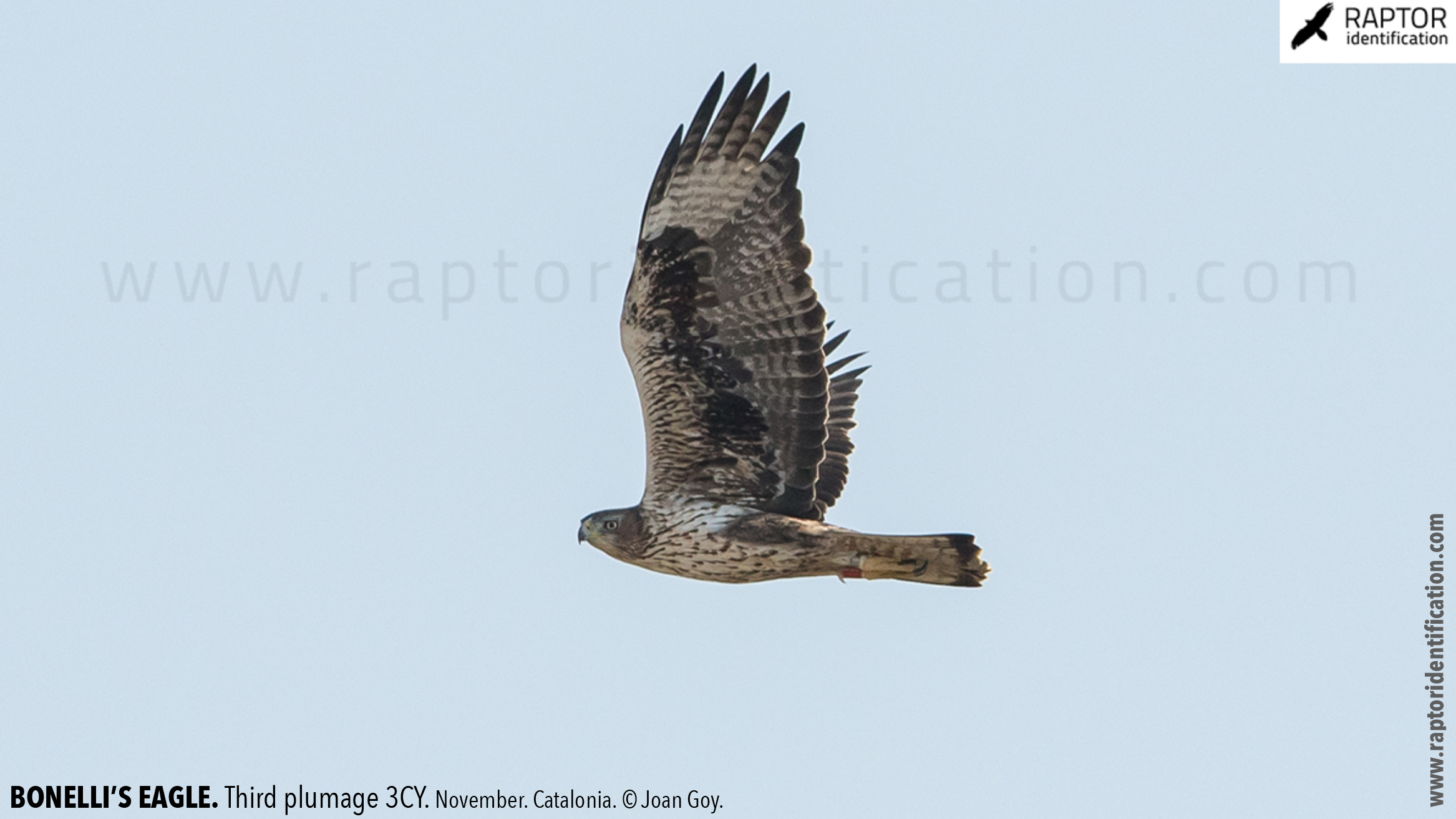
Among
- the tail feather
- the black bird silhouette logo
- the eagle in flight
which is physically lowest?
the tail feather

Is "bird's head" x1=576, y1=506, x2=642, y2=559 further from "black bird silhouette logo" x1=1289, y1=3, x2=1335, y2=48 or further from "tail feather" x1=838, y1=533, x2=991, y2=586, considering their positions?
"black bird silhouette logo" x1=1289, y1=3, x2=1335, y2=48

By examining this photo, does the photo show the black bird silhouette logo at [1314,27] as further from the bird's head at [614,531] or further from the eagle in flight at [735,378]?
the bird's head at [614,531]

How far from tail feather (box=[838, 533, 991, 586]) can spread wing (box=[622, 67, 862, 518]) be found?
1.66 ft

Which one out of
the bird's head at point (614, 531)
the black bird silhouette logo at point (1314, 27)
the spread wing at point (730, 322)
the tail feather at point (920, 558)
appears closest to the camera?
the tail feather at point (920, 558)

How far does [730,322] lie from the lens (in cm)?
1023

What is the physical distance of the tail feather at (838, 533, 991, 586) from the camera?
9.99 metres

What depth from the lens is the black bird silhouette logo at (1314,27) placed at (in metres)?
13.6

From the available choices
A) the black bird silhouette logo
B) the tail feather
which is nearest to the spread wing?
the tail feather

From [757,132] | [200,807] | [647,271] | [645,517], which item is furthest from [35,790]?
[757,132]

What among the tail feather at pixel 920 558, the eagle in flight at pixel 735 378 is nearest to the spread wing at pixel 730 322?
the eagle in flight at pixel 735 378

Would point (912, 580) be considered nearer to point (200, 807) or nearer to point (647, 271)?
point (647, 271)

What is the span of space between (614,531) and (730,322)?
53.9 inches

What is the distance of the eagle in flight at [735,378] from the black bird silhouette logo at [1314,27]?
5.34 meters

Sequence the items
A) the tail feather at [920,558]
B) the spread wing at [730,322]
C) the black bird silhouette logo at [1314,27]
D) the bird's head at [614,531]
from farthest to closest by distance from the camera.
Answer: the black bird silhouette logo at [1314,27]
the bird's head at [614,531]
the spread wing at [730,322]
the tail feather at [920,558]
